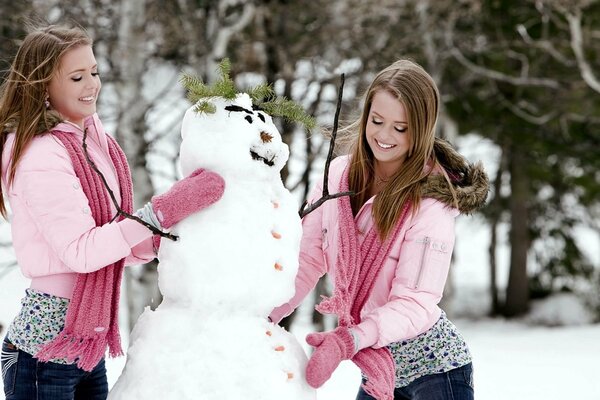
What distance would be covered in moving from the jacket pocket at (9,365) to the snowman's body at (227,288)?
12.5 inches

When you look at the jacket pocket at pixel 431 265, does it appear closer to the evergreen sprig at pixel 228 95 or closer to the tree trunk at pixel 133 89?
the evergreen sprig at pixel 228 95

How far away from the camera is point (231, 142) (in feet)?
7.53

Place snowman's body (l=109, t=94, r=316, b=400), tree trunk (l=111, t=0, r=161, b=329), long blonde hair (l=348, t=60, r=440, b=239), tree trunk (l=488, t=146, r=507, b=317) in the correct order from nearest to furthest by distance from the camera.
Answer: snowman's body (l=109, t=94, r=316, b=400)
long blonde hair (l=348, t=60, r=440, b=239)
tree trunk (l=111, t=0, r=161, b=329)
tree trunk (l=488, t=146, r=507, b=317)

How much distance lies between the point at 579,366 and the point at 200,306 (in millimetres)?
6787

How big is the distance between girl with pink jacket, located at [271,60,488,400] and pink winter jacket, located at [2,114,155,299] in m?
0.58

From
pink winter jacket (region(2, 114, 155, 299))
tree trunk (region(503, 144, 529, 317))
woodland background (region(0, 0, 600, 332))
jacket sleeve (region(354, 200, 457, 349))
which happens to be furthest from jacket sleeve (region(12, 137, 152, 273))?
tree trunk (region(503, 144, 529, 317))

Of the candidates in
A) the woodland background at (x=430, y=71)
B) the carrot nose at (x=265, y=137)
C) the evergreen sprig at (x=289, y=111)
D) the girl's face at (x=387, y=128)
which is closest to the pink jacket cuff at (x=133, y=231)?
the carrot nose at (x=265, y=137)

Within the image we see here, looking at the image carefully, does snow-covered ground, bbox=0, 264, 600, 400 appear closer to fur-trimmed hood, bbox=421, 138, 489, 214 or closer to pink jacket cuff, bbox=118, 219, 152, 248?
pink jacket cuff, bbox=118, 219, 152, 248

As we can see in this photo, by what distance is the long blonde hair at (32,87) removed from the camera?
2305 mm

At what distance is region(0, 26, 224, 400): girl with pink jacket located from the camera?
7.25 ft

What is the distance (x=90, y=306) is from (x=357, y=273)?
2.74ft

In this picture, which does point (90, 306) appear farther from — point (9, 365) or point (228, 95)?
point (228, 95)

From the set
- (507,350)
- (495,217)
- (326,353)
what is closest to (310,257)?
(326,353)

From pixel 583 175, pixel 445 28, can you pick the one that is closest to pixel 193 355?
pixel 445 28
